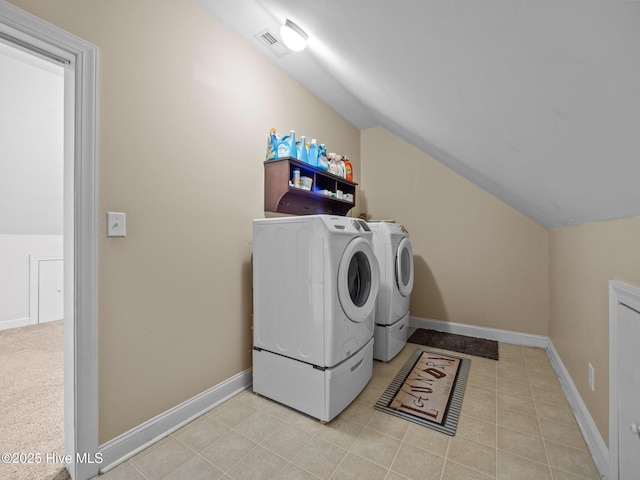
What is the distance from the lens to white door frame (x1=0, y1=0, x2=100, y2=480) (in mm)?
1212

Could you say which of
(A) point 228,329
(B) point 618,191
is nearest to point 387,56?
(B) point 618,191

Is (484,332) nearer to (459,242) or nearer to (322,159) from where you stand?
(459,242)

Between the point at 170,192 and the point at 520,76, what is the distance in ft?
5.36

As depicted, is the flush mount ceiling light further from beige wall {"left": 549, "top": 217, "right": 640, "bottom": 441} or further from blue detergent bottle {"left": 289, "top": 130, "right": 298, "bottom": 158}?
beige wall {"left": 549, "top": 217, "right": 640, "bottom": 441}

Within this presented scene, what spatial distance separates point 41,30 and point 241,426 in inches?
82.1

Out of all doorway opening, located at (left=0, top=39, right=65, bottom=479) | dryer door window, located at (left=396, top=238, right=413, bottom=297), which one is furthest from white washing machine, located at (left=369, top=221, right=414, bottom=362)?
doorway opening, located at (left=0, top=39, right=65, bottom=479)

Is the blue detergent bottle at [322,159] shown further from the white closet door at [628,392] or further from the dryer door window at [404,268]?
the white closet door at [628,392]

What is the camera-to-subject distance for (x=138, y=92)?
144 cm

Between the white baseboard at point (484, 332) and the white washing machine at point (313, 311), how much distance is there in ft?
5.07

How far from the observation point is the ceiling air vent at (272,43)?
1976 millimetres

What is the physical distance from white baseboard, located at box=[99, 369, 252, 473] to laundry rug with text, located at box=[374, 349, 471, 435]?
3.22 feet

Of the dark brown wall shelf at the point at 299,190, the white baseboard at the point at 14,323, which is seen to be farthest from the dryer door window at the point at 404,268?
the white baseboard at the point at 14,323

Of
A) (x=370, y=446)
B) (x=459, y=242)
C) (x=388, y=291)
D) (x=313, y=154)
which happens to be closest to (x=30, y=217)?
(x=313, y=154)

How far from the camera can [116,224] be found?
1340mm
